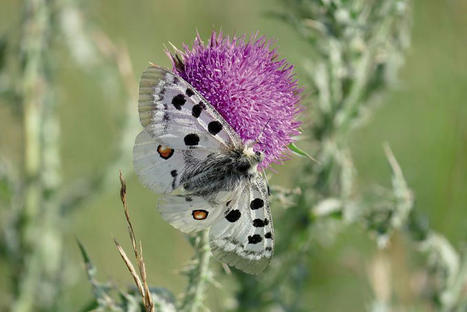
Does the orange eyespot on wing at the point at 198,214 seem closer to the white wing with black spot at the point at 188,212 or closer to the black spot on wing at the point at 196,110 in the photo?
the white wing with black spot at the point at 188,212

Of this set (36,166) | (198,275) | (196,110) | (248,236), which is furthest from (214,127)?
(36,166)

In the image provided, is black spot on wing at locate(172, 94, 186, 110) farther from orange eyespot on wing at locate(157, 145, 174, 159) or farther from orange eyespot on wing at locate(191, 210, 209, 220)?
orange eyespot on wing at locate(191, 210, 209, 220)

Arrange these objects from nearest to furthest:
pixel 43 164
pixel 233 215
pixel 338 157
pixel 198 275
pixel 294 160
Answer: pixel 233 215 → pixel 198 275 → pixel 338 157 → pixel 43 164 → pixel 294 160

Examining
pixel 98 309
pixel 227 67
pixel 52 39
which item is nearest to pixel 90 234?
pixel 52 39

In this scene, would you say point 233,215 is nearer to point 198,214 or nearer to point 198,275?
point 198,214

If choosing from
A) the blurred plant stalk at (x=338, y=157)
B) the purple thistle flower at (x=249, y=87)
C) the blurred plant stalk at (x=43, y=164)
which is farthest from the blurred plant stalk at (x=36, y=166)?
the purple thistle flower at (x=249, y=87)

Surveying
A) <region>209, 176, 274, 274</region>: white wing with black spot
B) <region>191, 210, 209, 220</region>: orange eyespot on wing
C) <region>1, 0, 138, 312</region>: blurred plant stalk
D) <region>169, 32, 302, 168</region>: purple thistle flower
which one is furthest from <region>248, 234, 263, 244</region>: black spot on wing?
<region>1, 0, 138, 312</region>: blurred plant stalk

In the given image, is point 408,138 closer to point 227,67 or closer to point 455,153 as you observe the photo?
point 455,153
